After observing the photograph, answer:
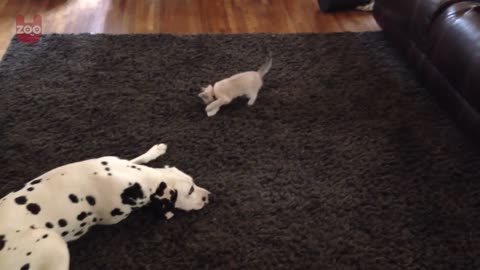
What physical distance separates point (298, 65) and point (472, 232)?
4.06ft

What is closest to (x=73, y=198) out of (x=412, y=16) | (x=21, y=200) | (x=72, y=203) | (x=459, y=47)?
(x=72, y=203)

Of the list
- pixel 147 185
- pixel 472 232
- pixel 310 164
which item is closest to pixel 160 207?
pixel 147 185

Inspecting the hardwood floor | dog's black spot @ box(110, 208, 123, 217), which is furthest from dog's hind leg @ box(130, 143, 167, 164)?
the hardwood floor

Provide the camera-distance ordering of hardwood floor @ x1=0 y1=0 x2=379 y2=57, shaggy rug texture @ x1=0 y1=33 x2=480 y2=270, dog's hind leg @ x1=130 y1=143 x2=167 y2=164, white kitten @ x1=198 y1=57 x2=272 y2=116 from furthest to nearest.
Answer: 1. hardwood floor @ x1=0 y1=0 x2=379 y2=57
2. white kitten @ x1=198 y1=57 x2=272 y2=116
3. dog's hind leg @ x1=130 y1=143 x2=167 y2=164
4. shaggy rug texture @ x1=0 y1=33 x2=480 y2=270

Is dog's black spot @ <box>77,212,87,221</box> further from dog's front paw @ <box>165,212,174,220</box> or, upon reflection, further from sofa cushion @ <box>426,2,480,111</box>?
sofa cushion @ <box>426,2,480,111</box>

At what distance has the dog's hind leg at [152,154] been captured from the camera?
1.90 m

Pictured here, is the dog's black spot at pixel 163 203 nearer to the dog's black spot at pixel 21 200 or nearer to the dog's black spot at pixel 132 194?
the dog's black spot at pixel 132 194

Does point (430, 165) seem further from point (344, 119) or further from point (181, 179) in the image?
point (181, 179)

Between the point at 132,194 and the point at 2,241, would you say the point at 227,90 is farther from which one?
the point at 2,241

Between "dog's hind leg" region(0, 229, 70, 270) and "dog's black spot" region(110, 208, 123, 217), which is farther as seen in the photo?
"dog's black spot" region(110, 208, 123, 217)

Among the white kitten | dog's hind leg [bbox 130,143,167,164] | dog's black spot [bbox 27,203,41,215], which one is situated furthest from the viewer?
the white kitten

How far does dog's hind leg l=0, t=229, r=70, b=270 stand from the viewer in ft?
4.25

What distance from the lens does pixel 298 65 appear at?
2.57 meters

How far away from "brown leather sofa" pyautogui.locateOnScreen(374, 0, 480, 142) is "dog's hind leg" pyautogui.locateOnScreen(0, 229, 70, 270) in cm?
166
